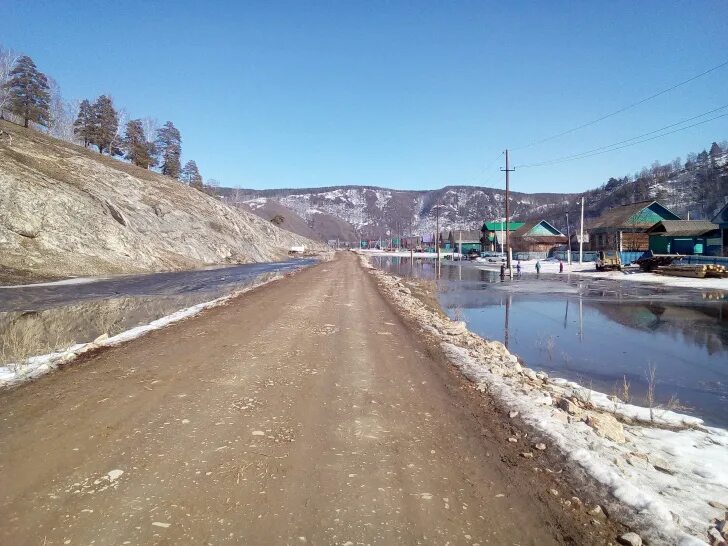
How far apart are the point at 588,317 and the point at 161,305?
55.6ft

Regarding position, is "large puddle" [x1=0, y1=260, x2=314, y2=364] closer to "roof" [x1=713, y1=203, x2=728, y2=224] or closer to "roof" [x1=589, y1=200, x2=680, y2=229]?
"roof" [x1=713, y1=203, x2=728, y2=224]

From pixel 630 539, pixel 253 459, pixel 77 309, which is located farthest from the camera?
pixel 77 309

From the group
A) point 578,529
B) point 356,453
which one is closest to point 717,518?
point 578,529

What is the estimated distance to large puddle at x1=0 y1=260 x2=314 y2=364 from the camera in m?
10.2

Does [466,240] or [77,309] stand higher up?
[466,240]

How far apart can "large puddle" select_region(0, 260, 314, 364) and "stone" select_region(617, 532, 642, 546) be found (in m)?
9.04

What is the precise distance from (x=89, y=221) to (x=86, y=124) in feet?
163

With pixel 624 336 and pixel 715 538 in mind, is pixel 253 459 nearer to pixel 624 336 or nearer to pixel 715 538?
pixel 715 538

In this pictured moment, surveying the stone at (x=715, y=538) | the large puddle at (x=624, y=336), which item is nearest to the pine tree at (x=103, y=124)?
the large puddle at (x=624, y=336)

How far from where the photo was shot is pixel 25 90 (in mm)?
59281

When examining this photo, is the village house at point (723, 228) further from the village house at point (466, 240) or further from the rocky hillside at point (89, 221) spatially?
the village house at point (466, 240)

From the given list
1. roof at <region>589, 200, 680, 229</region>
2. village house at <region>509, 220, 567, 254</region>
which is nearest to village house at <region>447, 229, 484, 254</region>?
village house at <region>509, 220, 567, 254</region>

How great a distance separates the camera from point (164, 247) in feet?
135

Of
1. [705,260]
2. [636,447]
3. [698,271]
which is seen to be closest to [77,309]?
[636,447]
